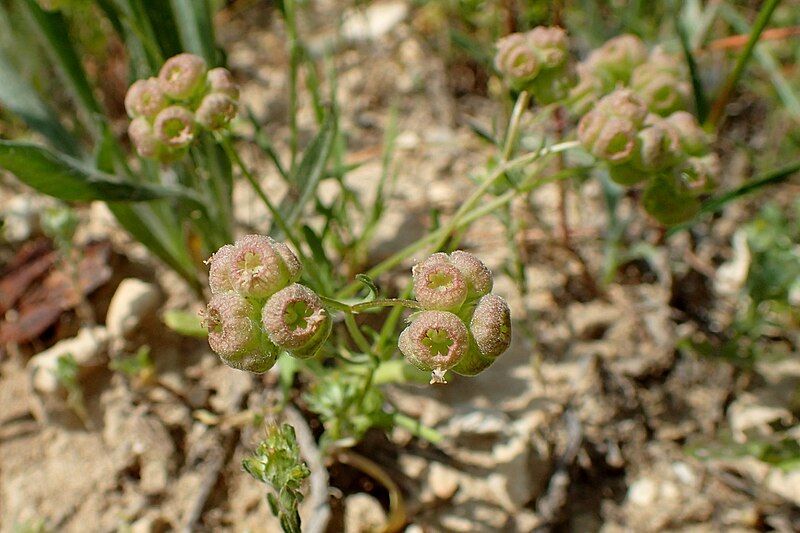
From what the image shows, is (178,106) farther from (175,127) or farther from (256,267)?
(256,267)

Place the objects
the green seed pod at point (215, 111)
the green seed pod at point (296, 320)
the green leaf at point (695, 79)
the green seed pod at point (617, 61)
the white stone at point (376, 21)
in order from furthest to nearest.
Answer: the white stone at point (376, 21)
the green leaf at point (695, 79)
the green seed pod at point (617, 61)
the green seed pod at point (215, 111)
the green seed pod at point (296, 320)

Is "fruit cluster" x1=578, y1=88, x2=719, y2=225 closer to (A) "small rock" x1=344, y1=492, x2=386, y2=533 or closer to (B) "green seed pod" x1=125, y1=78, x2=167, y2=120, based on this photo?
(B) "green seed pod" x1=125, y1=78, x2=167, y2=120

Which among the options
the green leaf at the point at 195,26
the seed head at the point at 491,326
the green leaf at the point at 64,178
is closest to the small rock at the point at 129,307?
the green leaf at the point at 64,178

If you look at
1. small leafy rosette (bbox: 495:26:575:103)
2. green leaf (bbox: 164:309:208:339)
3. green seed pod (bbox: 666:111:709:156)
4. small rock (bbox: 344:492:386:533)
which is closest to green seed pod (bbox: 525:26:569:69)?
small leafy rosette (bbox: 495:26:575:103)

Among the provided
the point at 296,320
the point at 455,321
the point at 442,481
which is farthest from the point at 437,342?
the point at 442,481

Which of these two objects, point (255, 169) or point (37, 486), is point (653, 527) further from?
point (255, 169)

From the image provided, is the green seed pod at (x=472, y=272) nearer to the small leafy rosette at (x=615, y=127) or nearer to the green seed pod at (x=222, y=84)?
the small leafy rosette at (x=615, y=127)
